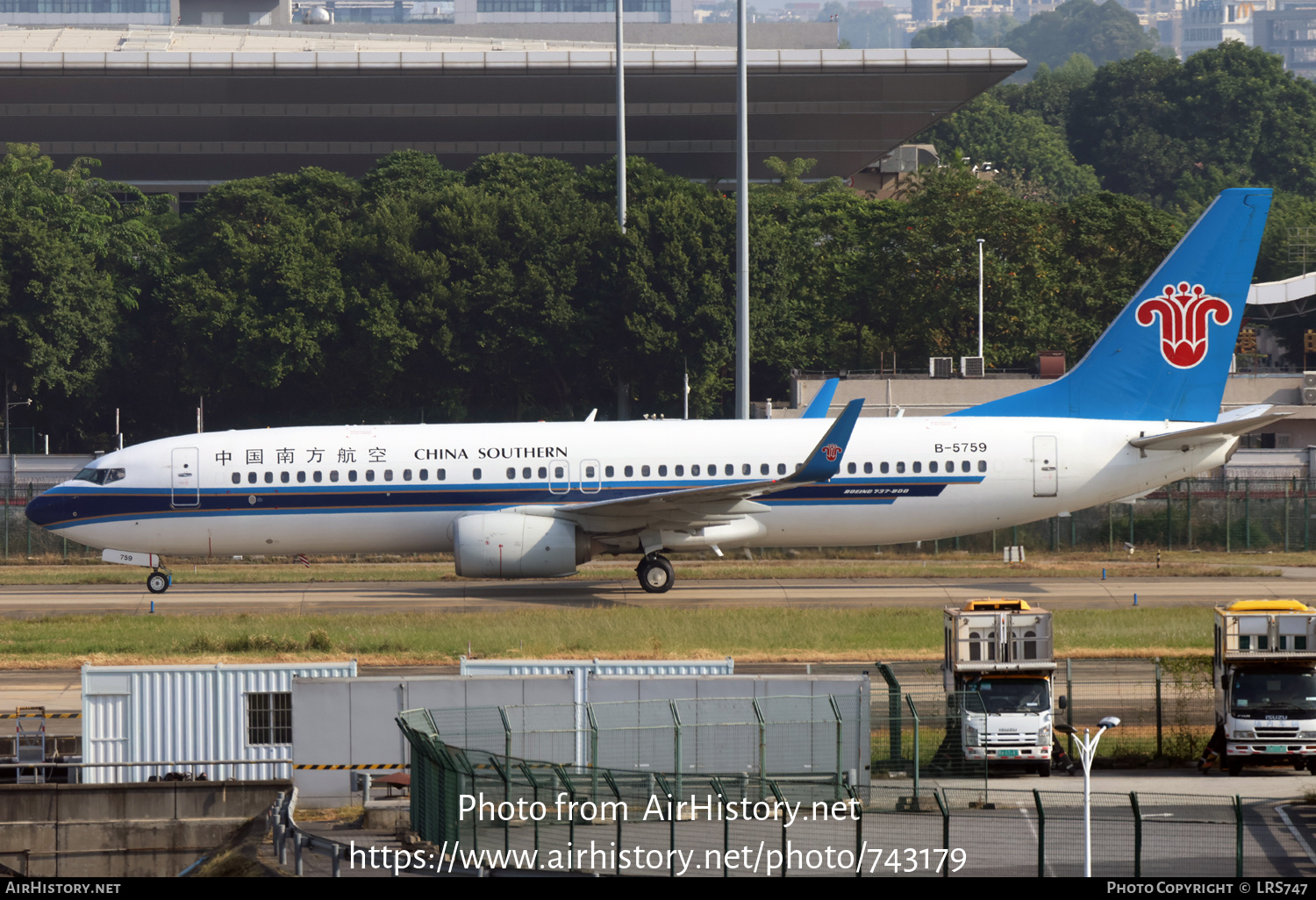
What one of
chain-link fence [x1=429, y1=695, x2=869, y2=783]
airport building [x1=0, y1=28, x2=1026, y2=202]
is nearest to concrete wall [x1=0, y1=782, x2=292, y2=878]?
chain-link fence [x1=429, y1=695, x2=869, y2=783]

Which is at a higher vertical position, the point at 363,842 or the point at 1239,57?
the point at 1239,57

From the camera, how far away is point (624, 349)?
79.6 m

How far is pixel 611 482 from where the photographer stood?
38.4 metres

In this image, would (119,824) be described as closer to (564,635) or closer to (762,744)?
(762,744)

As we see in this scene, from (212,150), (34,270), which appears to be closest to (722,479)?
(34,270)

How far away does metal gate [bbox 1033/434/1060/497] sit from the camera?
128ft

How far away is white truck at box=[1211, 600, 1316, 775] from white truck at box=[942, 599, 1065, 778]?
8.89 ft

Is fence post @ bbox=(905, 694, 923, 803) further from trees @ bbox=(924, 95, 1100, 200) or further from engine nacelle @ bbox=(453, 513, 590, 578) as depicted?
trees @ bbox=(924, 95, 1100, 200)

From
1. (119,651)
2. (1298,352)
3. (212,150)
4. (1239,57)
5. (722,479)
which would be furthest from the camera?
(1239,57)

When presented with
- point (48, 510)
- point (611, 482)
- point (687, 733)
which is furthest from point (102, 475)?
point (687, 733)

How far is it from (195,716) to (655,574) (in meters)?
16.0

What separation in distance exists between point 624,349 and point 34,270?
31610 mm

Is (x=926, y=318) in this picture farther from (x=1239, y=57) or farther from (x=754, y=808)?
(x=1239, y=57)
